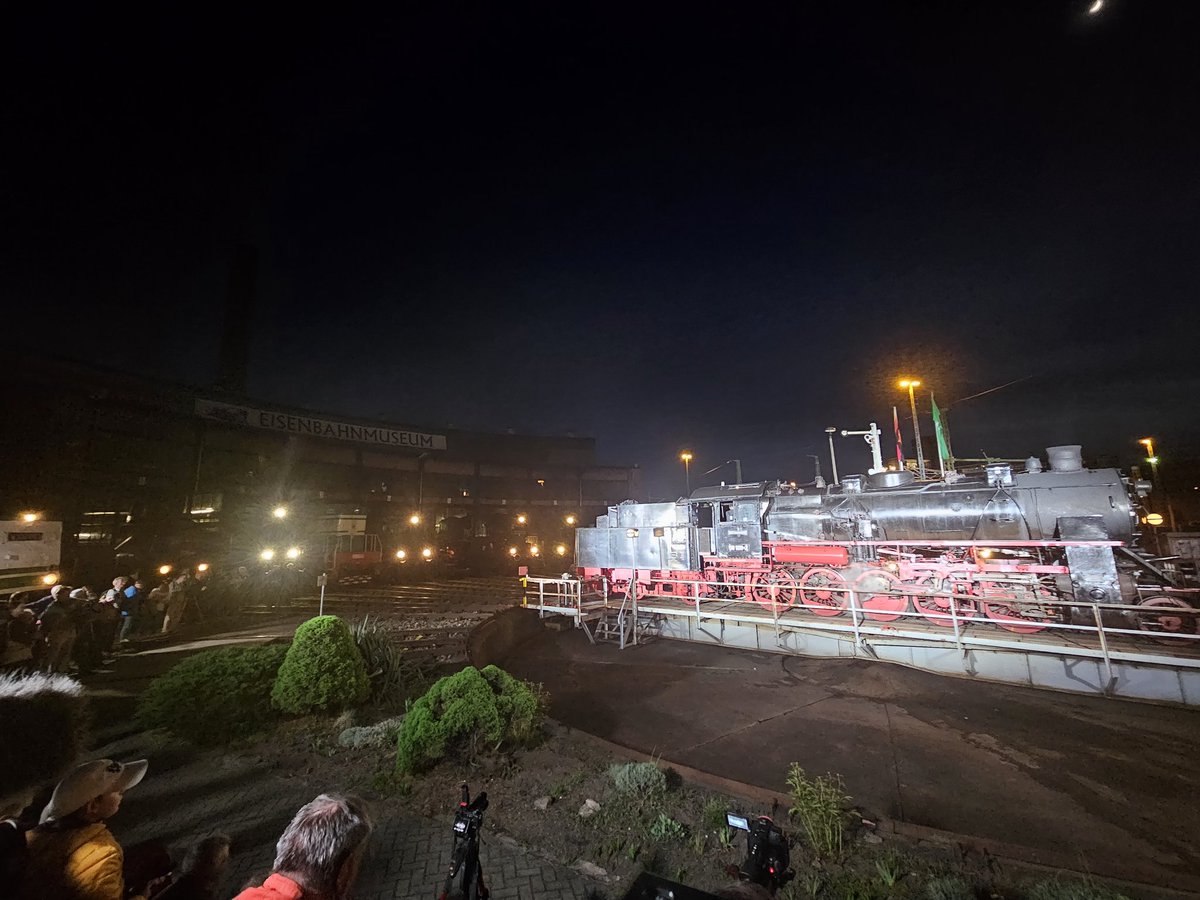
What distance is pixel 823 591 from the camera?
13141mm

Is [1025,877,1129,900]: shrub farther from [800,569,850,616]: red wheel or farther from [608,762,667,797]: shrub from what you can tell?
[800,569,850,616]: red wheel

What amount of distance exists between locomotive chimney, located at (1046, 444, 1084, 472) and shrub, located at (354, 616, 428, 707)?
14411 millimetres

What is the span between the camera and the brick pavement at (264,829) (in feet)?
12.8

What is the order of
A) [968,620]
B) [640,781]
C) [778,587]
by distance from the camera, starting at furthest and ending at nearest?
[778,587], [968,620], [640,781]

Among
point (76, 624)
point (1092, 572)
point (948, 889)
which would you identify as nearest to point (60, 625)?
point (76, 624)

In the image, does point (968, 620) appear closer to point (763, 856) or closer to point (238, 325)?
point (763, 856)

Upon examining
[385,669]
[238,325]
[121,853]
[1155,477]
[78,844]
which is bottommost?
[385,669]

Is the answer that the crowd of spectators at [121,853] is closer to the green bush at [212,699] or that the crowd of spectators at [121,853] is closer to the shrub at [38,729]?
the shrub at [38,729]

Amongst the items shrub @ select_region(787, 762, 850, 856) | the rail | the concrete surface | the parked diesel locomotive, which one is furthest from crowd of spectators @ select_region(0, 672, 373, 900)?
the rail

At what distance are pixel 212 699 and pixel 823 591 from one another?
43.7ft

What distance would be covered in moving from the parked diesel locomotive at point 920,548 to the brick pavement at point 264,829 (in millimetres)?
8455

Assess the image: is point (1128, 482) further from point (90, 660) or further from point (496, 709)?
point (90, 660)

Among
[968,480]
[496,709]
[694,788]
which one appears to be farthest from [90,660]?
[968,480]

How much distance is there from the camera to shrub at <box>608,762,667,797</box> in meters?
5.19
